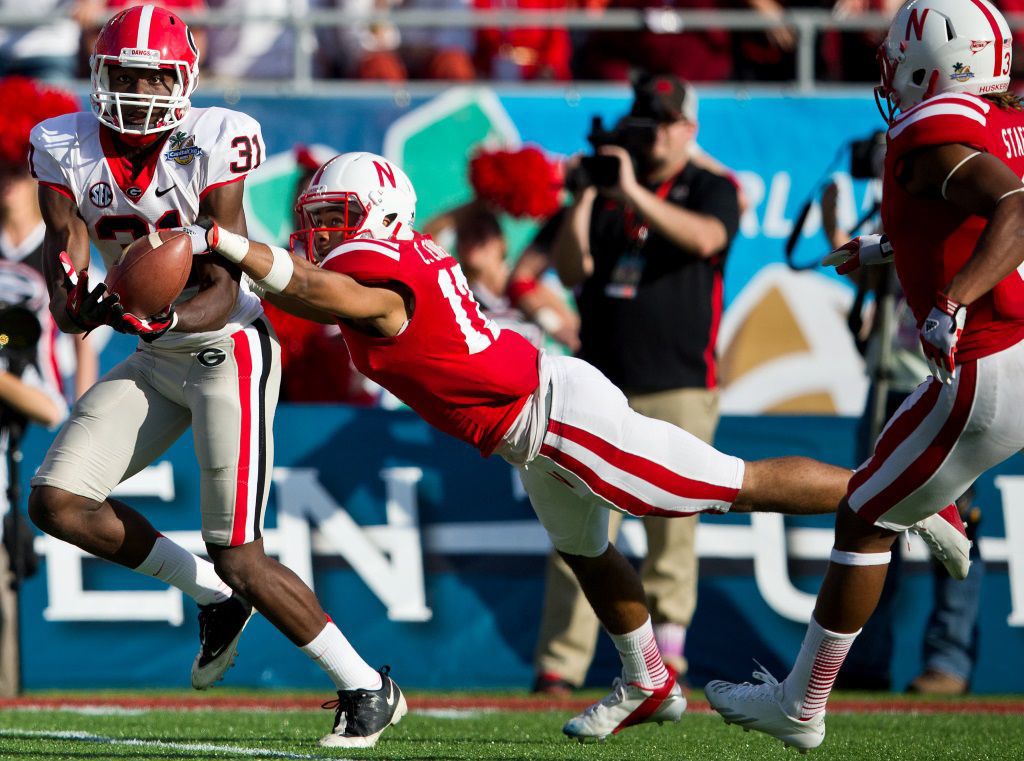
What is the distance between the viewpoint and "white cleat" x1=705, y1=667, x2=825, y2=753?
4164mm

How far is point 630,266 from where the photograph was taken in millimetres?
6211

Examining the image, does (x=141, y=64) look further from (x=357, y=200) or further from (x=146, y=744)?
(x=146, y=744)

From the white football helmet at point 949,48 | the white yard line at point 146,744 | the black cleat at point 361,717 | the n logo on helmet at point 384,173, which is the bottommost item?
the white yard line at point 146,744

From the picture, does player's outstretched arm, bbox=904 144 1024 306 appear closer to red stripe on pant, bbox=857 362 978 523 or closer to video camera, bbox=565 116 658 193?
red stripe on pant, bbox=857 362 978 523

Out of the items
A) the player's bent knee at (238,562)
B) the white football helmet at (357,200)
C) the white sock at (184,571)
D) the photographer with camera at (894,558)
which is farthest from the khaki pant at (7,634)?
the photographer with camera at (894,558)

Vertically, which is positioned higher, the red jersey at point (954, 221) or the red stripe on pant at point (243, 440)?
the red jersey at point (954, 221)

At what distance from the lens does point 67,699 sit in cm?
595

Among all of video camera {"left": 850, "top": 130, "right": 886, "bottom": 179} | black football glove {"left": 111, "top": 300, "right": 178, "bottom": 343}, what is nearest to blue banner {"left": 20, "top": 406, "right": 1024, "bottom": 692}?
video camera {"left": 850, "top": 130, "right": 886, "bottom": 179}

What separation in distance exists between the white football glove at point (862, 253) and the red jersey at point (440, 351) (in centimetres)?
95

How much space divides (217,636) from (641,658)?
4.19ft

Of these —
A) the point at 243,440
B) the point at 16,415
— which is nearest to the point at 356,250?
the point at 243,440

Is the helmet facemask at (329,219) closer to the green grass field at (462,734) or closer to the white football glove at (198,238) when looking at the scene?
the white football glove at (198,238)

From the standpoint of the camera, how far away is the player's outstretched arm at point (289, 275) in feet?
12.6

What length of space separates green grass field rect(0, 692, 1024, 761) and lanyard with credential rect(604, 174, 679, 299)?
63.5 inches
